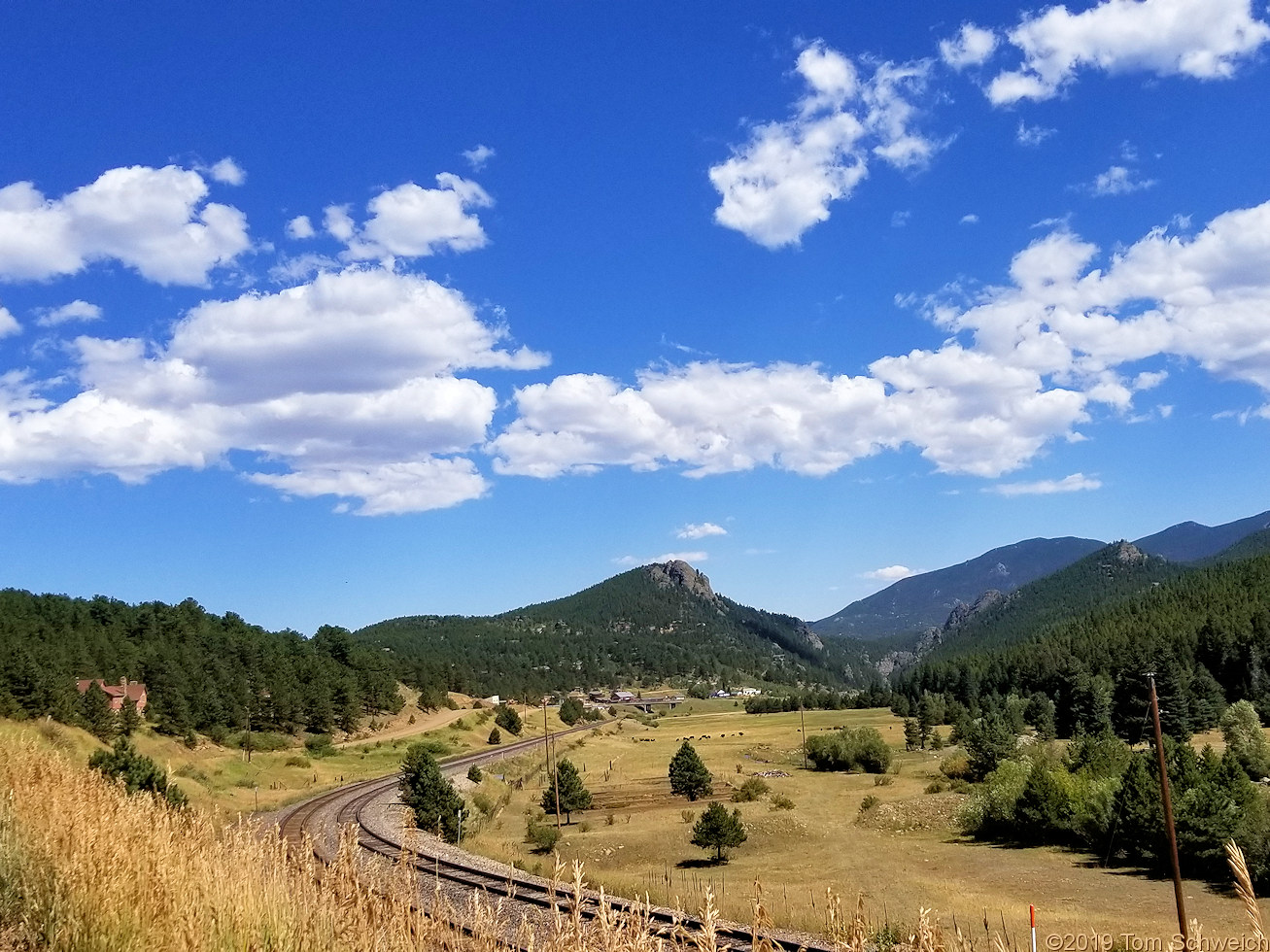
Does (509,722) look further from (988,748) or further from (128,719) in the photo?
(988,748)

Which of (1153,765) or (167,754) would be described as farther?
(167,754)

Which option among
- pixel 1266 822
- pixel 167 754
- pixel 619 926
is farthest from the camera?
pixel 167 754

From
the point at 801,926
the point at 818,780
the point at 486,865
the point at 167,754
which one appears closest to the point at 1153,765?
the point at 801,926

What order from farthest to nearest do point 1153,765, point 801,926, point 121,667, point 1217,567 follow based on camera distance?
point 1217,567, point 121,667, point 1153,765, point 801,926

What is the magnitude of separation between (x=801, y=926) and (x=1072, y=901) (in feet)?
57.6

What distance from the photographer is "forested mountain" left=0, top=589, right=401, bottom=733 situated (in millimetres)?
70125

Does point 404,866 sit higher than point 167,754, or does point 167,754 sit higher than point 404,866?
point 404,866

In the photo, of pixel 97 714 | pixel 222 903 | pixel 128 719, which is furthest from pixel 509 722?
pixel 222 903

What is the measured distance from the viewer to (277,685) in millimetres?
99000

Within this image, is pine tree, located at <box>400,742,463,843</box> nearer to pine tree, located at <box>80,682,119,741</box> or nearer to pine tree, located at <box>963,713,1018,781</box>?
pine tree, located at <box>80,682,119,741</box>

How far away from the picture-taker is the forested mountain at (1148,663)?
103 metres

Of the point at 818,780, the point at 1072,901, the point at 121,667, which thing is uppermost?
the point at 121,667

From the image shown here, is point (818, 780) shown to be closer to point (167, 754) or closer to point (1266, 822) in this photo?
point (1266, 822)

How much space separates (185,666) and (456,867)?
274 ft
